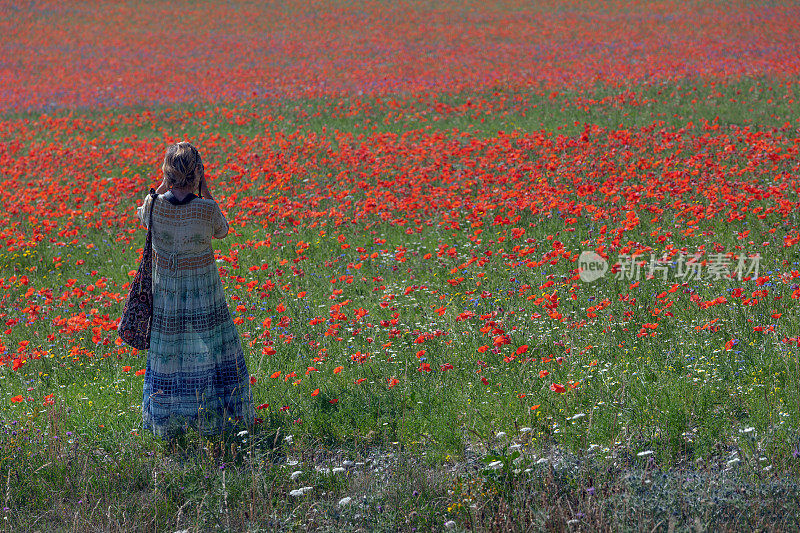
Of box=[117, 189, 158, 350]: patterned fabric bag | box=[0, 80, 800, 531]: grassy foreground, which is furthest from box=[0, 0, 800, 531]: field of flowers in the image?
box=[117, 189, 158, 350]: patterned fabric bag

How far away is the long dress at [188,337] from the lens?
4.71 metres

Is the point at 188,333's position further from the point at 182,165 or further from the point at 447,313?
the point at 447,313

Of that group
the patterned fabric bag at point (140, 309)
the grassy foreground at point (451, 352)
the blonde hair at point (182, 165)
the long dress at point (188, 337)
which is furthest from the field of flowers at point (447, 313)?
the blonde hair at point (182, 165)

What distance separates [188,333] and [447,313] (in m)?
2.50

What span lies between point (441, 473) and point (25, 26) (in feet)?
117

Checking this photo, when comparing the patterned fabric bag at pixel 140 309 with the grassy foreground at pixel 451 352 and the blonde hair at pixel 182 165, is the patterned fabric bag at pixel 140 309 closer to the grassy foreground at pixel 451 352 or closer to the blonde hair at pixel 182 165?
the blonde hair at pixel 182 165

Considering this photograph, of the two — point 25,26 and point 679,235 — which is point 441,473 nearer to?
point 679,235

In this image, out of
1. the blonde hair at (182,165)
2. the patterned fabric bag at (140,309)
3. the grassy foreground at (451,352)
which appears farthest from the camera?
the patterned fabric bag at (140,309)

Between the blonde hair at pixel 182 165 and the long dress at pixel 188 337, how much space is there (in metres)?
0.20

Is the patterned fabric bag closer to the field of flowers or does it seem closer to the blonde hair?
the blonde hair

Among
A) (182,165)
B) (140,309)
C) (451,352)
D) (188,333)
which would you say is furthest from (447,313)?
(182,165)

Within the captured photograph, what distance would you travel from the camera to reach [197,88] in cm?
2191

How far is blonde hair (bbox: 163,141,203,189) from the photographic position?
4434 millimetres

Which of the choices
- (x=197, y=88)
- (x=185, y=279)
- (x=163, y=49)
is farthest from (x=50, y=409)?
(x=163, y=49)
